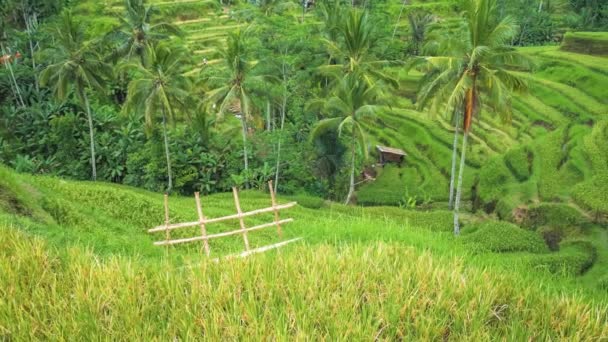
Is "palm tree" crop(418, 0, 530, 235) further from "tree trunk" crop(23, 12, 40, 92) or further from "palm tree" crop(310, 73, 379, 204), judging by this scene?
"tree trunk" crop(23, 12, 40, 92)

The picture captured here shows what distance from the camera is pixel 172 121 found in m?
20.8

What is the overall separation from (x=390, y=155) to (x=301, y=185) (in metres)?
5.30

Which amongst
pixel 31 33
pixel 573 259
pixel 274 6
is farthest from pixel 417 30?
pixel 573 259

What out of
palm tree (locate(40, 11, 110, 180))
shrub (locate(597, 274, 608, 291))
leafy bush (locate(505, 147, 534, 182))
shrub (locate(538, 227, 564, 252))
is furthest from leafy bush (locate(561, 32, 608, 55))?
palm tree (locate(40, 11, 110, 180))

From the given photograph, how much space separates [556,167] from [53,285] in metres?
20.3

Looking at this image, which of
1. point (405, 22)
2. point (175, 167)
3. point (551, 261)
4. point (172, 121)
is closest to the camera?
point (551, 261)

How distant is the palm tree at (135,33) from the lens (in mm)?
23891

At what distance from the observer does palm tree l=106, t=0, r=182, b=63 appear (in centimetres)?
2389

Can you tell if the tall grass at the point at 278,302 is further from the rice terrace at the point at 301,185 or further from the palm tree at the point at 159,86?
the palm tree at the point at 159,86

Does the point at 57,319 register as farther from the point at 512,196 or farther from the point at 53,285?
the point at 512,196

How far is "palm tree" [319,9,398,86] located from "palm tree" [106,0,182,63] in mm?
9217

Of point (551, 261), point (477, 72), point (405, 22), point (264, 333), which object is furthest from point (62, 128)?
point (405, 22)

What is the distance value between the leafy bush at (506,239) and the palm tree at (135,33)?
1821 centimetres

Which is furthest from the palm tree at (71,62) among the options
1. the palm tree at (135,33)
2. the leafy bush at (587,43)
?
the leafy bush at (587,43)
